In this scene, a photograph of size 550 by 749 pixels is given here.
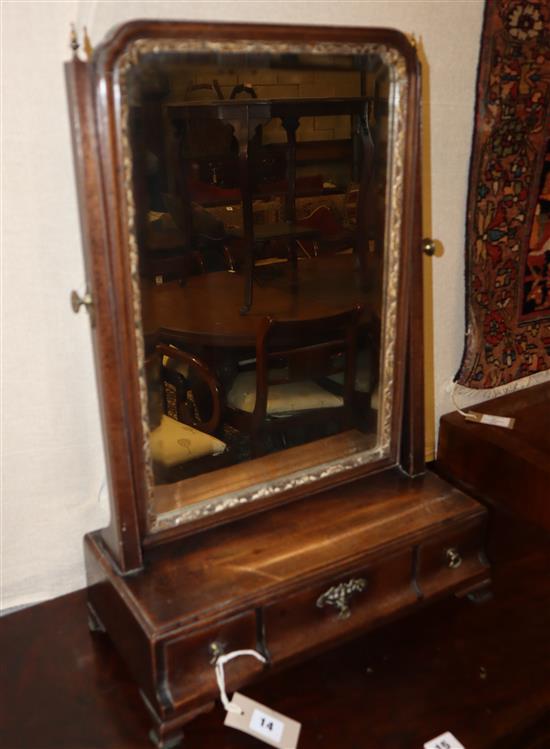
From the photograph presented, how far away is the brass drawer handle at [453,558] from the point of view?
3.43ft

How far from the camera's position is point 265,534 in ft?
3.24

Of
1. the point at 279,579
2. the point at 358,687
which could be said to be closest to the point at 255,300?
the point at 279,579

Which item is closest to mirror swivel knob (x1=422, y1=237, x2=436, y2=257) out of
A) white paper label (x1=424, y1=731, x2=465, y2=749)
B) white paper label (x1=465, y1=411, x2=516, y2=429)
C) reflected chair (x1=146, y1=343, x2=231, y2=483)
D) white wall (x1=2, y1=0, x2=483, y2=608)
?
white wall (x1=2, y1=0, x2=483, y2=608)

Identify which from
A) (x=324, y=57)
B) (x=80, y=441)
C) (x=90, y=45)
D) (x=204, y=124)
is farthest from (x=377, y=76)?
(x=80, y=441)

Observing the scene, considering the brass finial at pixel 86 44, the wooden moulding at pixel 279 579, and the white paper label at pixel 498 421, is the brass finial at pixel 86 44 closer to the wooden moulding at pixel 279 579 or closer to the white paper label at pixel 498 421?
the wooden moulding at pixel 279 579

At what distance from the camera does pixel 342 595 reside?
955 millimetres

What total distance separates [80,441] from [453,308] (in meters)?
0.70

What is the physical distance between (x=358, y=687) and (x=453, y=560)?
224 millimetres

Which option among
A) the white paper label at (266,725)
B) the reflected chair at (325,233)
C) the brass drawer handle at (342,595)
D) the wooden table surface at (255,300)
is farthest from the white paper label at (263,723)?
the reflected chair at (325,233)

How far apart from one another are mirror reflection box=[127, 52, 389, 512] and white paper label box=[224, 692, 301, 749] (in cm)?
26

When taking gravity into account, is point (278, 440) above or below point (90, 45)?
below

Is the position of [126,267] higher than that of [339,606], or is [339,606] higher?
[126,267]

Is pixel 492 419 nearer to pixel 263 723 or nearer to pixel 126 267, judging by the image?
pixel 263 723

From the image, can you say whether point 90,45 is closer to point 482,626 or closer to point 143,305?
point 143,305
